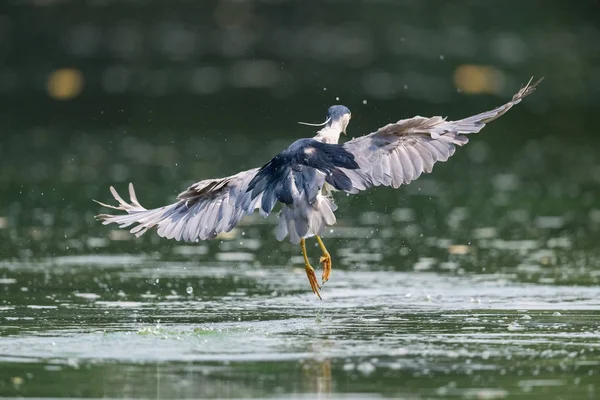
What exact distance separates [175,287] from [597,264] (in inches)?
150

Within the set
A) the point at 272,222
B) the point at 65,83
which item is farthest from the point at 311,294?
the point at 65,83

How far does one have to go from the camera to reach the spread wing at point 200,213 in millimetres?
10734

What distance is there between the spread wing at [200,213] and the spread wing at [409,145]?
86 centimetres

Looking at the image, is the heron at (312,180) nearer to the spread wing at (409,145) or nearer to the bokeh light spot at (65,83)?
the spread wing at (409,145)

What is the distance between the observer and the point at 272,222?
16.3m

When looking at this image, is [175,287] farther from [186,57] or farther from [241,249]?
[186,57]

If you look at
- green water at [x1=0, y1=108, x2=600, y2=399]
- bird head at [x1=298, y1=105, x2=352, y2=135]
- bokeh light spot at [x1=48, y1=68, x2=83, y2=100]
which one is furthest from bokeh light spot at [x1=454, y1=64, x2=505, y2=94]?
bird head at [x1=298, y1=105, x2=352, y2=135]

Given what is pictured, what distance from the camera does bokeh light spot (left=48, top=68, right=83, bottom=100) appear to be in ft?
94.1

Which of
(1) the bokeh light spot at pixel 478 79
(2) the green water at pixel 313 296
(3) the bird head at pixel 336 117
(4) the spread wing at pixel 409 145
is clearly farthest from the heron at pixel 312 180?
(1) the bokeh light spot at pixel 478 79

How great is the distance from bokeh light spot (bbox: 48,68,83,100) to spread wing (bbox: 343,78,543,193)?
18103 millimetres

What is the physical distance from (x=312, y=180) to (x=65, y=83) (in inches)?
815

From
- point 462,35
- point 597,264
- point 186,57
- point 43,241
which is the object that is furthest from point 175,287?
point 462,35

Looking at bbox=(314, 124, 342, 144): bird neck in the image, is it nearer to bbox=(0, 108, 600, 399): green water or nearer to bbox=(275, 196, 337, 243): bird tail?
bbox=(0, 108, 600, 399): green water

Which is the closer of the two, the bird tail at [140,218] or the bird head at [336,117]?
the bird tail at [140,218]
